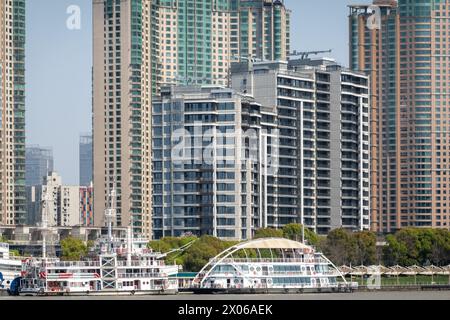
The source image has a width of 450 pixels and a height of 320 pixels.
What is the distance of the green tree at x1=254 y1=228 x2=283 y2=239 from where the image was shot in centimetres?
5016

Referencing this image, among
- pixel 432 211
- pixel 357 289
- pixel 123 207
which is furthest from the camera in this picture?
pixel 432 211

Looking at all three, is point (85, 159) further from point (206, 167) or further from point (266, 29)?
point (206, 167)

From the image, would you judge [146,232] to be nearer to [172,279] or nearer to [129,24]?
[129,24]

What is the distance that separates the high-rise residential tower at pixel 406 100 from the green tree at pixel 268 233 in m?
17.4

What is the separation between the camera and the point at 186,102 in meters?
53.6

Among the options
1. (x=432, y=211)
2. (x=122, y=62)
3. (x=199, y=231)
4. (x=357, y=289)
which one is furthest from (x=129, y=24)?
(x=357, y=289)

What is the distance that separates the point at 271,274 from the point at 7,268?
9191 millimetres

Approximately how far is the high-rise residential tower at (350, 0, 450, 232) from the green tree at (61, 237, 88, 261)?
80.4ft

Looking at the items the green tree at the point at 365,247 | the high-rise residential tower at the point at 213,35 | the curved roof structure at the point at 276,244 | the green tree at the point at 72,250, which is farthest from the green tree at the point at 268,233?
the high-rise residential tower at the point at 213,35

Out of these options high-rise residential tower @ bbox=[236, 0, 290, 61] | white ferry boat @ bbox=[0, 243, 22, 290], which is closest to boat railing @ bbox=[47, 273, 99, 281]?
white ferry boat @ bbox=[0, 243, 22, 290]

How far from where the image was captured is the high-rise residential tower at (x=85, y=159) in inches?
2687

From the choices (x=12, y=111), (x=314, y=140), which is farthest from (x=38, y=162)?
(x=314, y=140)

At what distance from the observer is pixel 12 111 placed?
6159 centimetres
